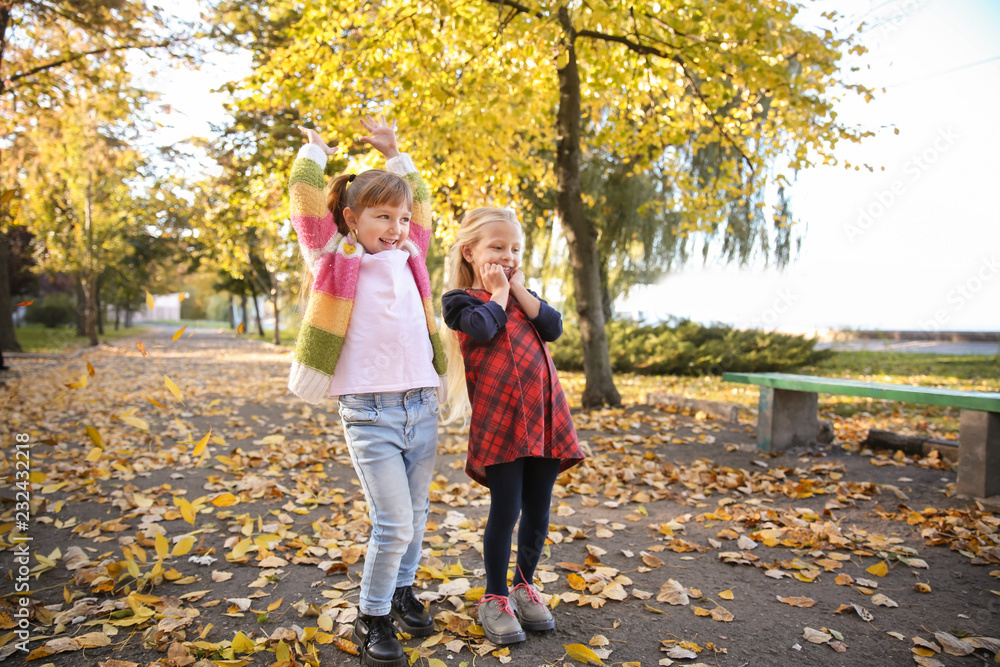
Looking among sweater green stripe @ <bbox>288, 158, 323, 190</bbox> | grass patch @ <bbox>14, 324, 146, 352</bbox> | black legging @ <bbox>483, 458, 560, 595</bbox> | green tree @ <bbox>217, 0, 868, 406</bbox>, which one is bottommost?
grass patch @ <bbox>14, 324, 146, 352</bbox>

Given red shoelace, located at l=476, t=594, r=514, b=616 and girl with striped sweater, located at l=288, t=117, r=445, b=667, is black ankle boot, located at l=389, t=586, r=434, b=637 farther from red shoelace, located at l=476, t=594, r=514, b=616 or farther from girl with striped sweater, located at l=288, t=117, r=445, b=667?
red shoelace, located at l=476, t=594, r=514, b=616

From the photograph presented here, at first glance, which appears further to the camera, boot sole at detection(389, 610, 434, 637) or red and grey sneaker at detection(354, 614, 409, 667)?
boot sole at detection(389, 610, 434, 637)

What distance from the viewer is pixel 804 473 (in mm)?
4699

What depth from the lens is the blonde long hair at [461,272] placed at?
242 cm

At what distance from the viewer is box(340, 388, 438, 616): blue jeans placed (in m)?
2.18

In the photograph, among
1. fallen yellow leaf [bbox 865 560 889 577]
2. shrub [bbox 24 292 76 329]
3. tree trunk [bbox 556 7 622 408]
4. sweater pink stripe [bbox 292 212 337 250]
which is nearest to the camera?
sweater pink stripe [bbox 292 212 337 250]

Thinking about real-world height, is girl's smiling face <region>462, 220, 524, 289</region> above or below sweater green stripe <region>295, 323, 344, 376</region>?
above

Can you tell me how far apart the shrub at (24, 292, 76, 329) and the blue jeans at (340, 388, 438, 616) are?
3828 centimetres

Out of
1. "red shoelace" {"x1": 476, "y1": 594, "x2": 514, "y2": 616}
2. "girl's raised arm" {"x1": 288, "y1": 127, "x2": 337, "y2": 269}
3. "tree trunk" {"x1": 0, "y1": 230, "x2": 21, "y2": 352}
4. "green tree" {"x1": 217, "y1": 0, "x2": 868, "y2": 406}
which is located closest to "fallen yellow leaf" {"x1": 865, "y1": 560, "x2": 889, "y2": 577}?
"red shoelace" {"x1": 476, "y1": 594, "x2": 514, "y2": 616}

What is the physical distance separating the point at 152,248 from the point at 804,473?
34705 millimetres

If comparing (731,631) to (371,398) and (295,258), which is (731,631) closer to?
(371,398)

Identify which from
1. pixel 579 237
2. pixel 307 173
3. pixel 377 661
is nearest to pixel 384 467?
pixel 377 661

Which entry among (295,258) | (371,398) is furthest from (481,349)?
(295,258)

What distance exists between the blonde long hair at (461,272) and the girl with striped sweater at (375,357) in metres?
0.17
